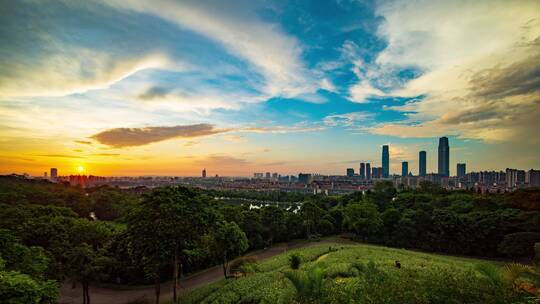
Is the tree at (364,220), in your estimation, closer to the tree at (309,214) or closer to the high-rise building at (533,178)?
the tree at (309,214)

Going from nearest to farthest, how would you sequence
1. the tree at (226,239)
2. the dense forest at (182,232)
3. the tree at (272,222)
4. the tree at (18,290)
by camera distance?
the tree at (18,290)
the dense forest at (182,232)
the tree at (226,239)
the tree at (272,222)

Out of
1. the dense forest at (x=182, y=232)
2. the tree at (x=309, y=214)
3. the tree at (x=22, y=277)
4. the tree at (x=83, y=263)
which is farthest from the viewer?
the tree at (x=309, y=214)

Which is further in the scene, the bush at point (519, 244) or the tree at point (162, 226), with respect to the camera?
the bush at point (519, 244)

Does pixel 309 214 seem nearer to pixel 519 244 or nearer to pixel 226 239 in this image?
pixel 226 239

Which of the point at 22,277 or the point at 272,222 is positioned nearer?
the point at 22,277

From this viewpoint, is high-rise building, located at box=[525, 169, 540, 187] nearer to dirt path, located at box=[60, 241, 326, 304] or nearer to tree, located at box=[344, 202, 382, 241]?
tree, located at box=[344, 202, 382, 241]

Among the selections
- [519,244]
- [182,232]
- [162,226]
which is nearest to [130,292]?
[182,232]

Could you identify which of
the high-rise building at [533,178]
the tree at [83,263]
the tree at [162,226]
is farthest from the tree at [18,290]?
the high-rise building at [533,178]

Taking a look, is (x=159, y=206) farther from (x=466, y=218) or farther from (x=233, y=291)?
(x=466, y=218)
